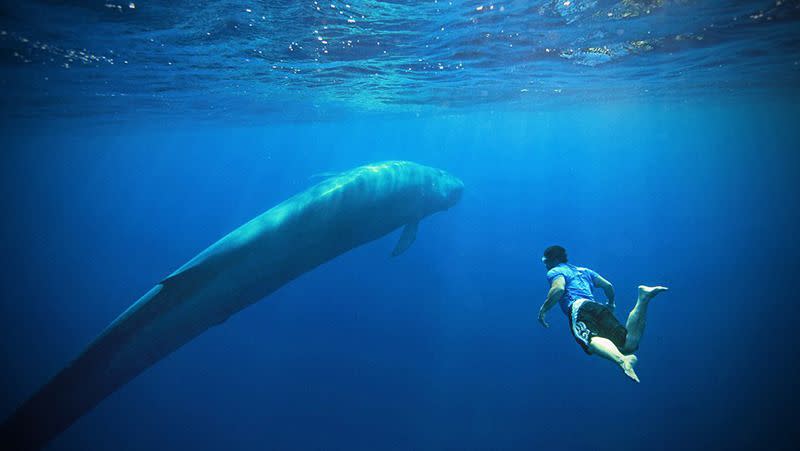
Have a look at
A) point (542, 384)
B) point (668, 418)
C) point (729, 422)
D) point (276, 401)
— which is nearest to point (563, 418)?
point (542, 384)

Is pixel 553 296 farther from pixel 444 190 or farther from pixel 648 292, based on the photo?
pixel 444 190

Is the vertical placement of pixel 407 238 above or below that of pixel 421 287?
above

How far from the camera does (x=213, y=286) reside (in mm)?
5883

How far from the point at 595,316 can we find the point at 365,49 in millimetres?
11388

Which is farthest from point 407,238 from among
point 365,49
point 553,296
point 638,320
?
point 638,320

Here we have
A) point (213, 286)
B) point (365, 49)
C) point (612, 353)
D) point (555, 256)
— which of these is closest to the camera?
point (612, 353)

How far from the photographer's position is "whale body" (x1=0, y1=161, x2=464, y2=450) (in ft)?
16.3

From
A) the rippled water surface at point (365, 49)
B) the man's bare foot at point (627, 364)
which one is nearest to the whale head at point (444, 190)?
the rippled water surface at point (365, 49)

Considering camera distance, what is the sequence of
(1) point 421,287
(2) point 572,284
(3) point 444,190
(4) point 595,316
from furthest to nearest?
(1) point 421,287
(3) point 444,190
(2) point 572,284
(4) point 595,316

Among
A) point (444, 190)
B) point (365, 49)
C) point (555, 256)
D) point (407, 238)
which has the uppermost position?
point (365, 49)

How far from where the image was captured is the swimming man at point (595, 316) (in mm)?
4270

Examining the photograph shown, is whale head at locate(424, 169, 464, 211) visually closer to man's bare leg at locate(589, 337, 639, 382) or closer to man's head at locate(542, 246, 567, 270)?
man's head at locate(542, 246, 567, 270)

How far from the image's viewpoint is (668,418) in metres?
12.4

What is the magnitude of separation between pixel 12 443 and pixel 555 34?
1518 centimetres
